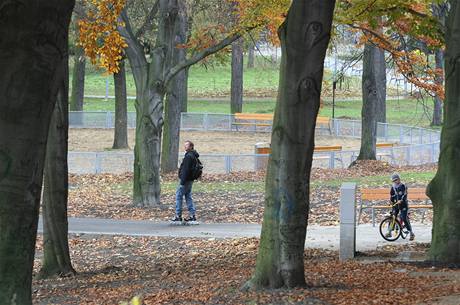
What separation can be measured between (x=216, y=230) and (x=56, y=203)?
541 centimetres

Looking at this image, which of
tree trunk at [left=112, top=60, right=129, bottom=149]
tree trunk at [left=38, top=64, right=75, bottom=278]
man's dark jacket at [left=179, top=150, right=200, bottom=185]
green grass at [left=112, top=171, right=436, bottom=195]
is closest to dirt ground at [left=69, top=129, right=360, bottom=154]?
tree trunk at [left=112, top=60, right=129, bottom=149]

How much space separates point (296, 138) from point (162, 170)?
21316 mm

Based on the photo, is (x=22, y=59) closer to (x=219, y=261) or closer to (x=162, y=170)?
(x=219, y=261)

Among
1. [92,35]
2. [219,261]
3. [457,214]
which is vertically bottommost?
[219,261]

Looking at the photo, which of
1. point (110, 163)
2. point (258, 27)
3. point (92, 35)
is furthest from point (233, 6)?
point (110, 163)

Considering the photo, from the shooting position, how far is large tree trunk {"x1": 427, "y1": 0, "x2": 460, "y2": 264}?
1364cm

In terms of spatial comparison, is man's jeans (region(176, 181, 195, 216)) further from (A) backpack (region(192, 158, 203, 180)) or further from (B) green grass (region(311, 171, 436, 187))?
(B) green grass (region(311, 171, 436, 187))

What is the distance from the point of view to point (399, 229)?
17.2 m

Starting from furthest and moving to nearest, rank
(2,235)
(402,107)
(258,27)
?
(402,107) < (258,27) < (2,235)

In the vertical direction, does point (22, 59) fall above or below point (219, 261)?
above

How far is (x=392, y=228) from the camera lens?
56.0 ft

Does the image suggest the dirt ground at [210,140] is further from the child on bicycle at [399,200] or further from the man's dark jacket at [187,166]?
the child on bicycle at [399,200]

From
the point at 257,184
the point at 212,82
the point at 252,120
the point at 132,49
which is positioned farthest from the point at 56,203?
the point at 212,82

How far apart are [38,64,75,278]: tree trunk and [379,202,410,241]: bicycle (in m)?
5.99
